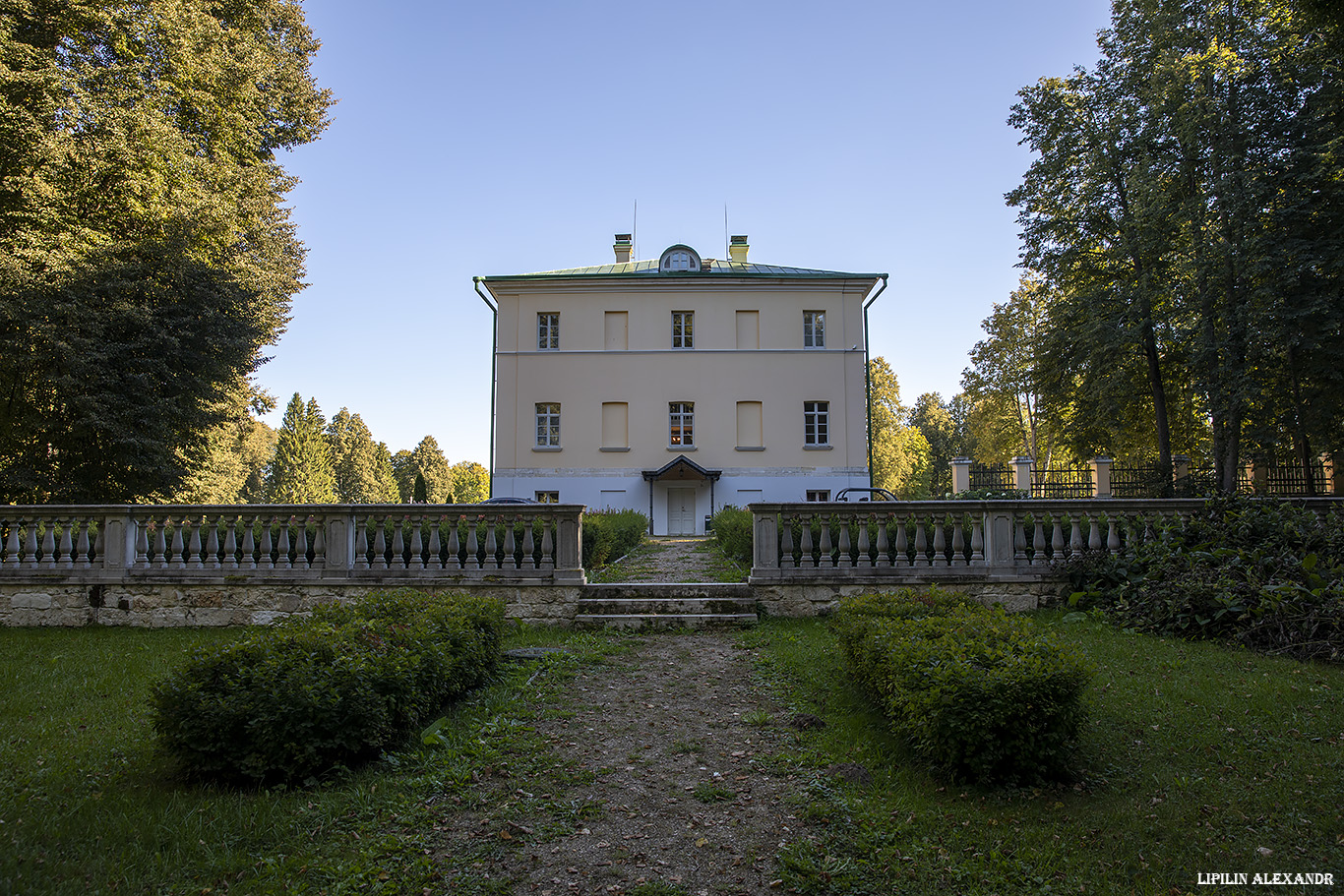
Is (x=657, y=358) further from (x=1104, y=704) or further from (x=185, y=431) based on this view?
(x=1104, y=704)

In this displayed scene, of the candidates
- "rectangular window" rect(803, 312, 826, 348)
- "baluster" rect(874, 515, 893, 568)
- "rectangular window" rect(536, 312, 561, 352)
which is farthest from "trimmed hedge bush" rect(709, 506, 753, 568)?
"rectangular window" rect(536, 312, 561, 352)

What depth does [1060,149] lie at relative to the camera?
23391mm

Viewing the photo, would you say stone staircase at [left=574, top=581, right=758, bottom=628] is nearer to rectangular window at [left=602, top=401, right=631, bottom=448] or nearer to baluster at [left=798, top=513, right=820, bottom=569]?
baluster at [left=798, top=513, right=820, bottom=569]

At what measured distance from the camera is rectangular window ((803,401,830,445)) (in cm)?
2842

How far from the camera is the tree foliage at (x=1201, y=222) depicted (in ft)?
58.1

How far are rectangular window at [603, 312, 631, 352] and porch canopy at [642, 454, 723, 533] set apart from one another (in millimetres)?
5198

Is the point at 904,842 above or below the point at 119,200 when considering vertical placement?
below

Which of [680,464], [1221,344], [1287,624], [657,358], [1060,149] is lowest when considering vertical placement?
[1287,624]

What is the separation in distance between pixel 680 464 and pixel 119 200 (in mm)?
18247

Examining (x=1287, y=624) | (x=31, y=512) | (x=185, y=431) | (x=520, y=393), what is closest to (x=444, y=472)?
(x=520, y=393)

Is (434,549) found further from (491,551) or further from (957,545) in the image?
(957,545)

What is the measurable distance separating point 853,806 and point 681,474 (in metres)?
24.0

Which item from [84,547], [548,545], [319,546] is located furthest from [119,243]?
[548,545]

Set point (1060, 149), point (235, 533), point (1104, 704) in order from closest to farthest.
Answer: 1. point (1104, 704)
2. point (235, 533)
3. point (1060, 149)
